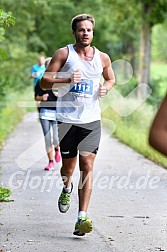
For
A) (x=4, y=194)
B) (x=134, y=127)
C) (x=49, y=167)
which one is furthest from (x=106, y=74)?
(x=134, y=127)

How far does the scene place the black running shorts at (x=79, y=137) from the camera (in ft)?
23.7

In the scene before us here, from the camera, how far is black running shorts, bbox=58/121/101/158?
285 inches

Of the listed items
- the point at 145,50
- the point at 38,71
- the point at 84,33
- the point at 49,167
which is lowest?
the point at 145,50

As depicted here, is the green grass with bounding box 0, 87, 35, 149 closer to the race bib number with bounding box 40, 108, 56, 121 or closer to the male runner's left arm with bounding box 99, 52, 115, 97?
the race bib number with bounding box 40, 108, 56, 121

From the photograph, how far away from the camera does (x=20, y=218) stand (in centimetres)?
818

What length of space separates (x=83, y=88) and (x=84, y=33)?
518 millimetres

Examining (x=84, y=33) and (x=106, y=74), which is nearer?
(x=84, y=33)

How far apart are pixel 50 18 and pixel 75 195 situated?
40.2m

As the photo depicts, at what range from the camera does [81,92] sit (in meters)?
7.14

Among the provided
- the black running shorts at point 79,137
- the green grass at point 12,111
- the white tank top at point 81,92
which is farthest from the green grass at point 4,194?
the green grass at point 12,111

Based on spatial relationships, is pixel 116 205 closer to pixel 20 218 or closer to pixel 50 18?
pixel 20 218

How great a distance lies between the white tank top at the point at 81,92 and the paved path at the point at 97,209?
1.16m

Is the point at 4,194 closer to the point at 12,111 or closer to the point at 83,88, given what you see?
the point at 83,88

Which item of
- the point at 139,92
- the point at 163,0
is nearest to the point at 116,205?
the point at 163,0
